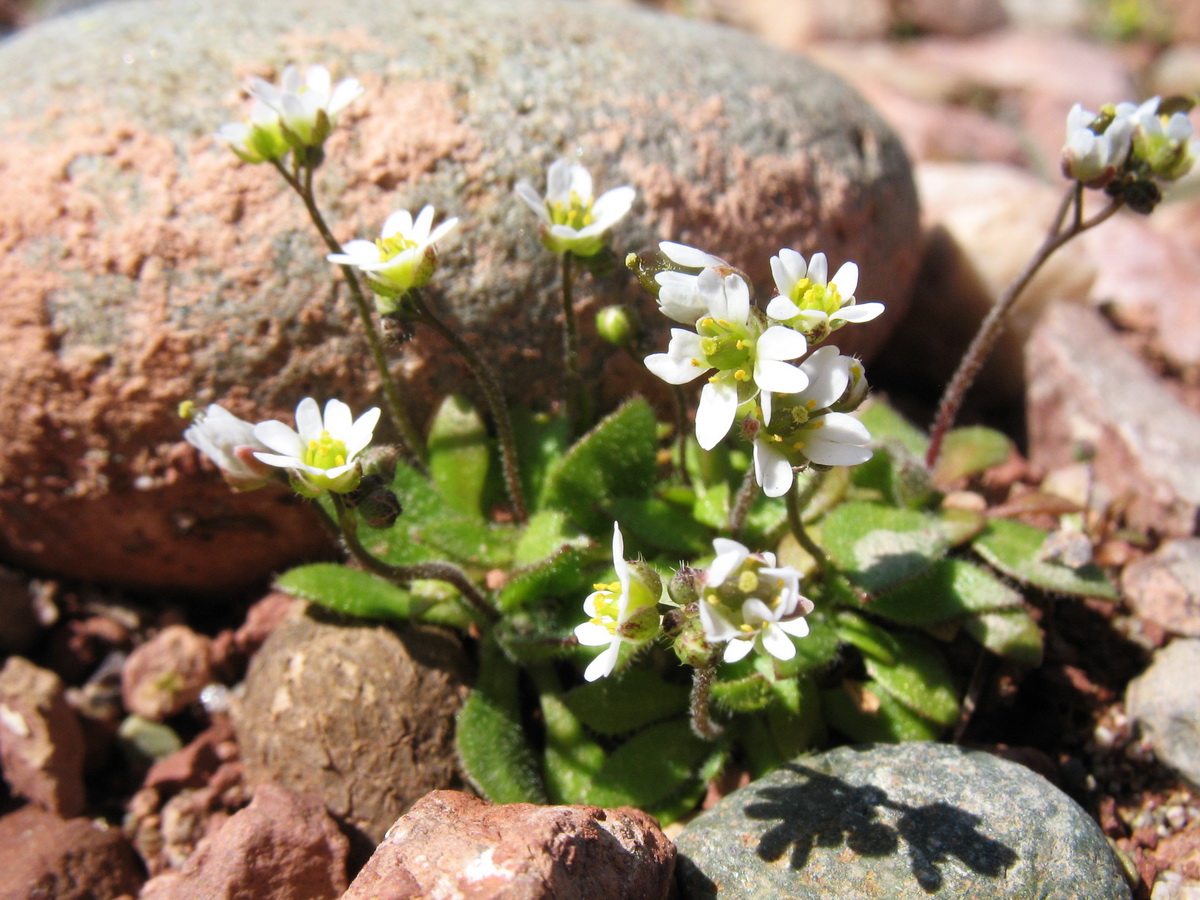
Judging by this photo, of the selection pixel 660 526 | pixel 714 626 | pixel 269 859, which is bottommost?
pixel 269 859

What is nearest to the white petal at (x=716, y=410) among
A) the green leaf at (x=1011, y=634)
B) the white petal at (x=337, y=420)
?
the white petal at (x=337, y=420)

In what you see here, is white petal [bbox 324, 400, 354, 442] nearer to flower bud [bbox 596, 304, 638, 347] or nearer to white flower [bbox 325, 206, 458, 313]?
white flower [bbox 325, 206, 458, 313]

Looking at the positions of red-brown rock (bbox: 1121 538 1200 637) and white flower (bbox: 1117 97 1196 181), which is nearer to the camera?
white flower (bbox: 1117 97 1196 181)

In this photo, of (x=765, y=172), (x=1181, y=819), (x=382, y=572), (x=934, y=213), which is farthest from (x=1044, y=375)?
(x=382, y=572)

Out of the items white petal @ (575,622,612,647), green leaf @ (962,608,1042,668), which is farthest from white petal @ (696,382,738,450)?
green leaf @ (962,608,1042,668)

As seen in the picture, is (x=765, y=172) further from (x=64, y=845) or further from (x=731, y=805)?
(x=64, y=845)

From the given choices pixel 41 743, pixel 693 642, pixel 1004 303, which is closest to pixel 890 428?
pixel 1004 303

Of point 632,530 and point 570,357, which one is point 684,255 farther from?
point 632,530
